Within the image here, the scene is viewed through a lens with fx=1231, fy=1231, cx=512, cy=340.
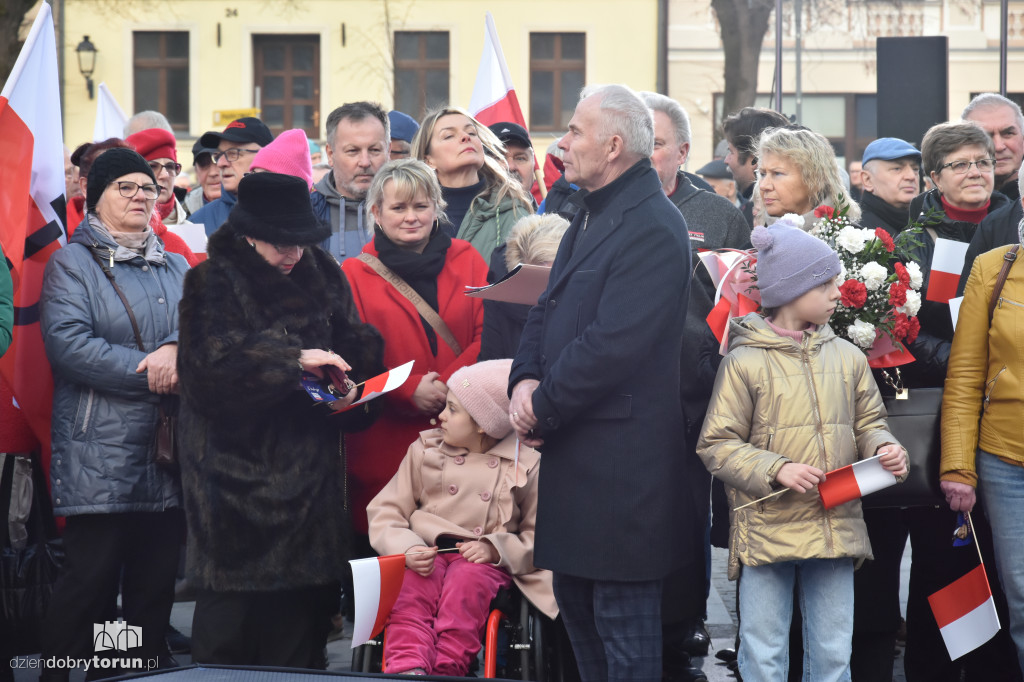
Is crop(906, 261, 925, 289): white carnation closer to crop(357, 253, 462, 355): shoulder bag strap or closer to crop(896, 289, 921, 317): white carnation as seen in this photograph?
crop(896, 289, 921, 317): white carnation

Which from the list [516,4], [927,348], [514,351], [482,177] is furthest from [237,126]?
[516,4]

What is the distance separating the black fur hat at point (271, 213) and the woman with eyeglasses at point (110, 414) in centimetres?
62

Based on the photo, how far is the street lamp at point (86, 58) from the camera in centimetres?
2568

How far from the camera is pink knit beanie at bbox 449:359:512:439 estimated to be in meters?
4.32

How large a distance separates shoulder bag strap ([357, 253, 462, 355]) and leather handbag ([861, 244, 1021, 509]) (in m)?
1.69

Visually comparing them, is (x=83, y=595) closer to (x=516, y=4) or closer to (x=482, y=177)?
(x=482, y=177)

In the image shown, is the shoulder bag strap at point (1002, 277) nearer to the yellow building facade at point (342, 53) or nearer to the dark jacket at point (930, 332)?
the dark jacket at point (930, 332)

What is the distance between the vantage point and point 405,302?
488 cm

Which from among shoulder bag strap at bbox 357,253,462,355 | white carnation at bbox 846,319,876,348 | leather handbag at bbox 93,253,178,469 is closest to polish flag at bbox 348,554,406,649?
leather handbag at bbox 93,253,178,469

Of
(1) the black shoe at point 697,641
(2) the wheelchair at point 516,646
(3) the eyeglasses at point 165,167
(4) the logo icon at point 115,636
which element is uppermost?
(3) the eyeglasses at point 165,167

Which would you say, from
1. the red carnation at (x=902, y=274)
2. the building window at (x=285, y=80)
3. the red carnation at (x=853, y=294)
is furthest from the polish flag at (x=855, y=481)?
the building window at (x=285, y=80)

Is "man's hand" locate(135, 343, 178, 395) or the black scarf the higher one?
the black scarf

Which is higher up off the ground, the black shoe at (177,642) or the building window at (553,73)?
the building window at (553,73)

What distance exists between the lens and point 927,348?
4559 millimetres
